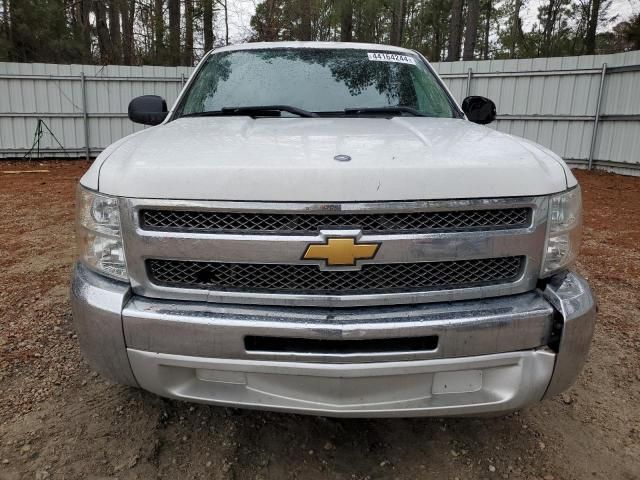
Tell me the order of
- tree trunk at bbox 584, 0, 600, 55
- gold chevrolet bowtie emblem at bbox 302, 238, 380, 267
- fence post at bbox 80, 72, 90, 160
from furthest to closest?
1. tree trunk at bbox 584, 0, 600, 55
2. fence post at bbox 80, 72, 90, 160
3. gold chevrolet bowtie emblem at bbox 302, 238, 380, 267

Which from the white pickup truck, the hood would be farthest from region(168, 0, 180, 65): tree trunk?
the white pickup truck

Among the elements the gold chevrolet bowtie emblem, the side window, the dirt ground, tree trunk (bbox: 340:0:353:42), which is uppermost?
tree trunk (bbox: 340:0:353:42)

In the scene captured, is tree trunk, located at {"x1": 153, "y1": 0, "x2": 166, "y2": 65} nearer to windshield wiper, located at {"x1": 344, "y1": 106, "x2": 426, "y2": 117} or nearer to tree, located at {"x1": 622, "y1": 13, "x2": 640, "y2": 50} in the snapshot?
tree, located at {"x1": 622, "y1": 13, "x2": 640, "y2": 50}

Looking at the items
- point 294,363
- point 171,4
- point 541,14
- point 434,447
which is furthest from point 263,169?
point 541,14

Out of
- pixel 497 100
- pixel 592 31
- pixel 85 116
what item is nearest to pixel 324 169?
pixel 497 100

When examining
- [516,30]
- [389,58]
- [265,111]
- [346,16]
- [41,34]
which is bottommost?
[265,111]

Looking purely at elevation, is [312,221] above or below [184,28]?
below

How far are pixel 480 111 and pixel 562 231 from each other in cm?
174

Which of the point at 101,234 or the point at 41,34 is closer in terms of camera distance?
the point at 101,234

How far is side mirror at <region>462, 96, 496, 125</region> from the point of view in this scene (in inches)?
134

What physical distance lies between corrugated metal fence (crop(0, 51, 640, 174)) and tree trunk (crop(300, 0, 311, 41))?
797cm

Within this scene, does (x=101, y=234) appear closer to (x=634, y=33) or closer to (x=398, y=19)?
(x=634, y=33)

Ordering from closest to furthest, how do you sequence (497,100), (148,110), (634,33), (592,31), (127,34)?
(148,110) → (497,100) → (634,33) → (592,31) → (127,34)

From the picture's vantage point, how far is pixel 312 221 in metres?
1.71
